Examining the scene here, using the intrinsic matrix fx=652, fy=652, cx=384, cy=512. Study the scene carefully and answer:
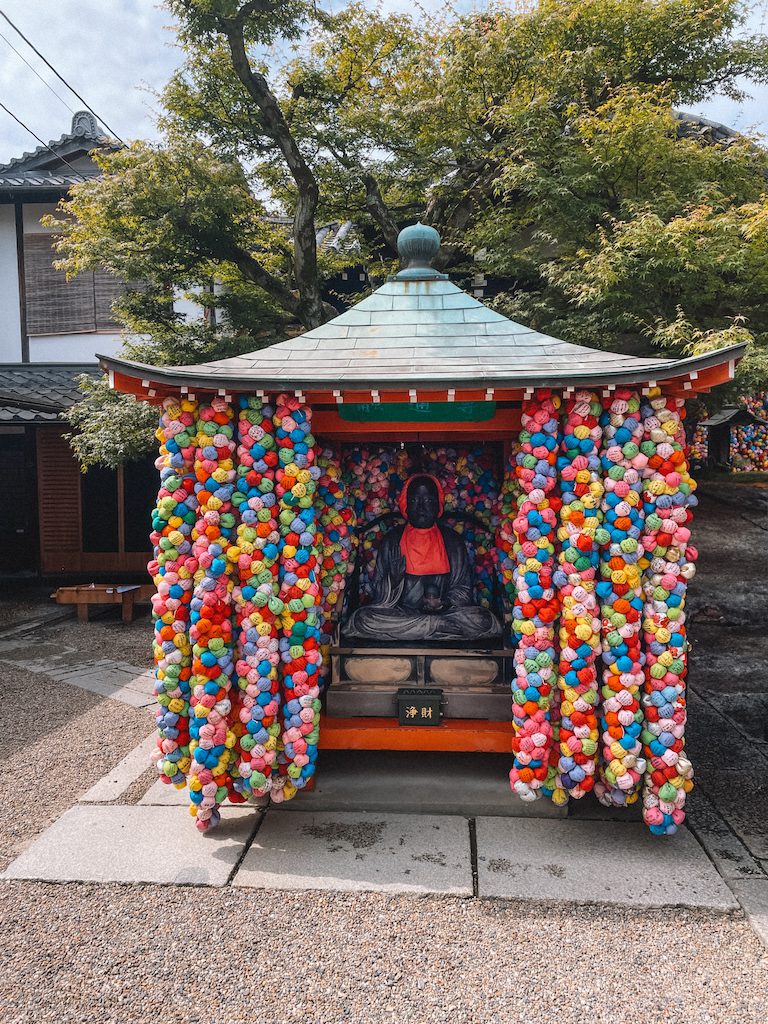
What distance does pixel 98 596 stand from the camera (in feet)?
36.8

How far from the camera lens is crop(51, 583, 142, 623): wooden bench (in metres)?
11.1

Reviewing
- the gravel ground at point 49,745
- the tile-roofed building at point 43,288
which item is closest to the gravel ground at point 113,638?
the gravel ground at point 49,745

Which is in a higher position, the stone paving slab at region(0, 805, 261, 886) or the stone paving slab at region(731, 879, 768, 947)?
the stone paving slab at region(731, 879, 768, 947)

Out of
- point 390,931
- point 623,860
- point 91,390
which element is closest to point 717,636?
point 623,860

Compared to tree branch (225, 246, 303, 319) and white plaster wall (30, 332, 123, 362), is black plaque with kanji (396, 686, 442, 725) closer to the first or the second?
tree branch (225, 246, 303, 319)

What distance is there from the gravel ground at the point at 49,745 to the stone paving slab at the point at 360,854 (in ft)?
6.20

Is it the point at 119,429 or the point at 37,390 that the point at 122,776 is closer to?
the point at 119,429

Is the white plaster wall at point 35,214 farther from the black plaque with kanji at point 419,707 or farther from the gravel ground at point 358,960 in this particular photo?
the gravel ground at point 358,960

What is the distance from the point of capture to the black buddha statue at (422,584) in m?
5.95

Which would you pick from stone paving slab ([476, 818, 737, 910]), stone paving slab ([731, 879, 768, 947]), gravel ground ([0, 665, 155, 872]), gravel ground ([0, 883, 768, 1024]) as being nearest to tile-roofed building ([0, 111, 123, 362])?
gravel ground ([0, 665, 155, 872])

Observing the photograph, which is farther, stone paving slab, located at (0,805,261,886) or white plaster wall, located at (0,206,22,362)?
white plaster wall, located at (0,206,22,362)

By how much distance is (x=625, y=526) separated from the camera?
455 cm

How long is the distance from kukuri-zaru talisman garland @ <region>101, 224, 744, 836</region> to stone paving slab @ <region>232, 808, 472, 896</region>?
0.34 metres

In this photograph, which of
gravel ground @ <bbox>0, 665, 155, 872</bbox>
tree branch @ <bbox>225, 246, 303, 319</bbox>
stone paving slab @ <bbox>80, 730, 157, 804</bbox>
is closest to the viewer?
gravel ground @ <bbox>0, 665, 155, 872</bbox>
